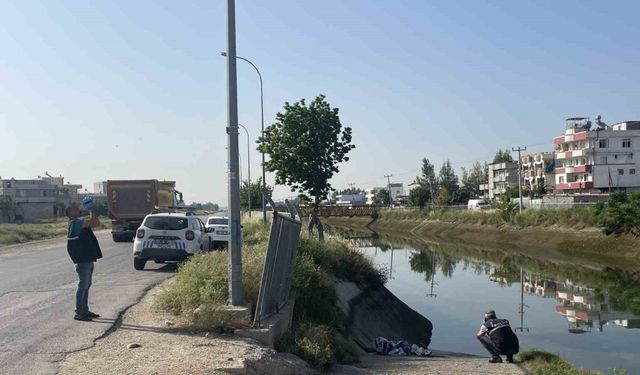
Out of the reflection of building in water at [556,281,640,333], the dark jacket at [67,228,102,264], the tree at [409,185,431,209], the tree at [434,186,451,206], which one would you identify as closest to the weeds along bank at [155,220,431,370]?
the dark jacket at [67,228,102,264]

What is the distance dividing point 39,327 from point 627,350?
600 inches

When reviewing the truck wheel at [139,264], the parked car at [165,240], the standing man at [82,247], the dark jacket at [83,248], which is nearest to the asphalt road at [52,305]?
the truck wheel at [139,264]

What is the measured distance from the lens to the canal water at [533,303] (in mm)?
18031

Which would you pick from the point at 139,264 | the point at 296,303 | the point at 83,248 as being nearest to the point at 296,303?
the point at 296,303

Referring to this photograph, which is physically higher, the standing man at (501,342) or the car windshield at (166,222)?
the car windshield at (166,222)

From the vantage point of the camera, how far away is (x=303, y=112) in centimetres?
2603

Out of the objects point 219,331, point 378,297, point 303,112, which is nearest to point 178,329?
point 219,331

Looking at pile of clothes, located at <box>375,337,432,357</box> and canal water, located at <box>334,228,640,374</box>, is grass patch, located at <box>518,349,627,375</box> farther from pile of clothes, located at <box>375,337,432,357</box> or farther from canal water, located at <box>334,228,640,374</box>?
canal water, located at <box>334,228,640,374</box>

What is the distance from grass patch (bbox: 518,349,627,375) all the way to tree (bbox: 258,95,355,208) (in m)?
14.5

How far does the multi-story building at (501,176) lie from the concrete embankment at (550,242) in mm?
57558

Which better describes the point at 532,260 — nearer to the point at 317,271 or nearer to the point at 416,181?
the point at 317,271

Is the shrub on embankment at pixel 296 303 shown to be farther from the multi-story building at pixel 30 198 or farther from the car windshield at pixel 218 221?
the multi-story building at pixel 30 198

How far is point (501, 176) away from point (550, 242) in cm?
8805

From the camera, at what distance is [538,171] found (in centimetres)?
12319
